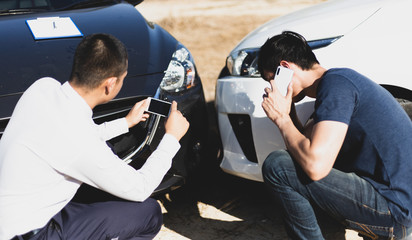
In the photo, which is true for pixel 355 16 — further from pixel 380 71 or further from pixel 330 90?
pixel 330 90

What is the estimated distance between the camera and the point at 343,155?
2.29 meters

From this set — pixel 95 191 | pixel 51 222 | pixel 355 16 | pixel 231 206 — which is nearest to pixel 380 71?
pixel 355 16

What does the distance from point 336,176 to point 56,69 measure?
4.79 feet

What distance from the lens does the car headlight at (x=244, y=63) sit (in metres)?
2.80

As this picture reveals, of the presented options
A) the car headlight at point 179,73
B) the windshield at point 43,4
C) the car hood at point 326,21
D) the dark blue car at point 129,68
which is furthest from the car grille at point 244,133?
the windshield at point 43,4

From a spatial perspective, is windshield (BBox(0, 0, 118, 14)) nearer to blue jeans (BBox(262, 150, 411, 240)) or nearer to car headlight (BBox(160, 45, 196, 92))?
car headlight (BBox(160, 45, 196, 92))

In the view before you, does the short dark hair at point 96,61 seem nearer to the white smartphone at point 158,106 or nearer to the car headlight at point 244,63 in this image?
the white smartphone at point 158,106

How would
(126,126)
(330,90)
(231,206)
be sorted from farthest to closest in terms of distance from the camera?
(231,206)
(126,126)
(330,90)

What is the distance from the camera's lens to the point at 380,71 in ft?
8.18

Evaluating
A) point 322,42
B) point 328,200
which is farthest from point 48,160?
point 322,42

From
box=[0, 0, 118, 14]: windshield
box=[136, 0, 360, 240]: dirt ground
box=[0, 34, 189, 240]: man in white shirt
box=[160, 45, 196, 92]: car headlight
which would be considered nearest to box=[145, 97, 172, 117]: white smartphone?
box=[160, 45, 196, 92]: car headlight

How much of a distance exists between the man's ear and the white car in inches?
34.5

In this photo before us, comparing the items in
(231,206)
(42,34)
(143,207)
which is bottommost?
(231,206)

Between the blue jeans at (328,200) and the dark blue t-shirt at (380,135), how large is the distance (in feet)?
0.18
